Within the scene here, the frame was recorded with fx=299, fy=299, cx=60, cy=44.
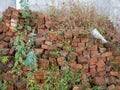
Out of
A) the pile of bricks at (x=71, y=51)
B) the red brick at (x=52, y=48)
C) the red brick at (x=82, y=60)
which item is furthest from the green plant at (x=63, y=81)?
the red brick at (x=52, y=48)

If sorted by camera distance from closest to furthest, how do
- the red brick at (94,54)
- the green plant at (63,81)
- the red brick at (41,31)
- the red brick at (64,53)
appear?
the green plant at (63,81), the red brick at (64,53), the red brick at (94,54), the red brick at (41,31)

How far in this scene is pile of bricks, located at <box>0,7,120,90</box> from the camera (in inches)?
170

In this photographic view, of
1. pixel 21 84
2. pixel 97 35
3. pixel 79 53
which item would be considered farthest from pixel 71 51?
pixel 21 84

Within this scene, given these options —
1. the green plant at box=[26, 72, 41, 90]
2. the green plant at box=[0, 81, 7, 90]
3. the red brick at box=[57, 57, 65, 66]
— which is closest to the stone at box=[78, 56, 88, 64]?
the red brick at box=[57, 57, 65, 66]

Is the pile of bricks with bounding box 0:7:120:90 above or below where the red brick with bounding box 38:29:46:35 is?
below

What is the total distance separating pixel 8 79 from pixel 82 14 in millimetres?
1959

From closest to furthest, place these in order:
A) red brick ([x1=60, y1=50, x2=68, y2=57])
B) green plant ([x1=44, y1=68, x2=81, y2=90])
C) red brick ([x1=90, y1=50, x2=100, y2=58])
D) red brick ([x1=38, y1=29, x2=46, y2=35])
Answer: green plant ([x1=44, y1=68, x2=81, y2=90]) < red brick ([x1=60, y1=50, x2=68, y2=57]) < red brick ([x1=90, y1=50, x2=100, y2=58]) < red brick ([x1=38, y1=29, x2=46, y2=35])

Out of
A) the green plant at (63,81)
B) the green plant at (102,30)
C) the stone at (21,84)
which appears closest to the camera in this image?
the stone at (21,84)

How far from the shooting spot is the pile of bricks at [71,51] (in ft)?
14.2

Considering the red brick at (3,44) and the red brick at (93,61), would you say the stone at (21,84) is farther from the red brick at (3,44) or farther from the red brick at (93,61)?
the red brick at (93,61)

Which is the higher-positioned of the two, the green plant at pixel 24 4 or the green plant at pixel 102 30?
the green plant at pixel 24 4

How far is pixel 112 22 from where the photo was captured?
19.1 feet

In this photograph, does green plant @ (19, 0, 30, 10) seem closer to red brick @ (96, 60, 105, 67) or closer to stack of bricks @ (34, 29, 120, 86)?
stack of bricks @ (34, 29, 120, 86)

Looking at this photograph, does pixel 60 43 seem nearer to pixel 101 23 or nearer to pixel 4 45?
pixel 4 45
